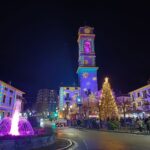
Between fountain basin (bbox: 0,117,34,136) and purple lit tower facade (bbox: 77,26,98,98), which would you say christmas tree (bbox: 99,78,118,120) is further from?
purple lit tower facade (bbox: 77,26,98,98)

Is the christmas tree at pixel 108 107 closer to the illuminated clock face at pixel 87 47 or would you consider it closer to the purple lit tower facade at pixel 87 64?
the purple lit tower facade at pixel 87 64

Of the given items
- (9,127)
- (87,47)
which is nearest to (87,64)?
(87,47)

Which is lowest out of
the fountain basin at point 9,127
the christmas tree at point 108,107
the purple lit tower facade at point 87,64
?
the fountain basin at point 9,127

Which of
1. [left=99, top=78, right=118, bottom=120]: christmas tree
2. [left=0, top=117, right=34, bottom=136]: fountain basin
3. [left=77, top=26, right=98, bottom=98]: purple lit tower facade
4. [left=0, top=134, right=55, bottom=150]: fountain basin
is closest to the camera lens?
[left=0, top=134, right=55, bottom=150]: fountain basin

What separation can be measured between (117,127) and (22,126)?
15489mm

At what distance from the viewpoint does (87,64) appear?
9594 centimetres

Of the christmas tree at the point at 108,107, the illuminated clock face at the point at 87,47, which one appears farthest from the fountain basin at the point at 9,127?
the illuminated clock face at the point at 87,47

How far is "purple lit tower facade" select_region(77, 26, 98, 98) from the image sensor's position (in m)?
93.3

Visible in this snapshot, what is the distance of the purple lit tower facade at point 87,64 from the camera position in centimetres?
9331

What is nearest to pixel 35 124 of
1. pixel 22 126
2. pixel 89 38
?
pixel 22 126

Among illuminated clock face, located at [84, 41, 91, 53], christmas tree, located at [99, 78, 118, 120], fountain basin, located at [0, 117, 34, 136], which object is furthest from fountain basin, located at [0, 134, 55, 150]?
illuminated clock face, located at [84, 41, 91, 53]

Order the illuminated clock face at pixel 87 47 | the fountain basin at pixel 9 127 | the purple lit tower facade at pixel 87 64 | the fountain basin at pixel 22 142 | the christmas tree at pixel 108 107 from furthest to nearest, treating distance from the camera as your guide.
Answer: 1. the illuminated clock face at pixel 87 47
2. the purple lit tower facade at pixel 87 64
3. the christmas tree at pixel 108 107
4. the fountain basin at pixel 9 127
5. the fountain basin at pixel 22 142

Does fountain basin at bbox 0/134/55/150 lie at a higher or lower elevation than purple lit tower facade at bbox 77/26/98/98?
lower

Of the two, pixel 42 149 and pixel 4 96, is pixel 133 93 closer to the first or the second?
pixel 4 96
